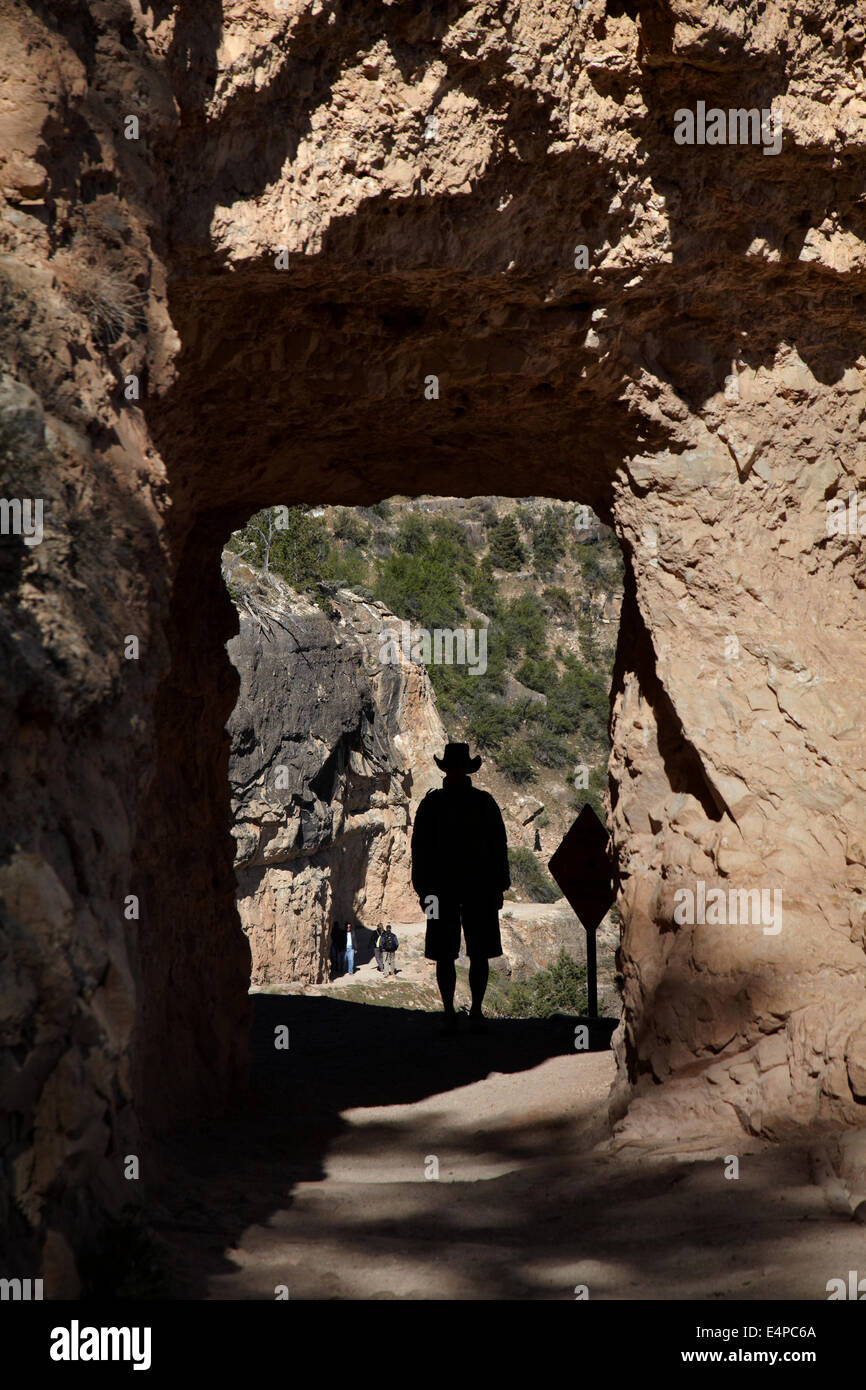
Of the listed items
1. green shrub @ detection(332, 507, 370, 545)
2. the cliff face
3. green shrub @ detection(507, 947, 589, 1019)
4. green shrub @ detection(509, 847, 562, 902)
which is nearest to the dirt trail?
the cliff face

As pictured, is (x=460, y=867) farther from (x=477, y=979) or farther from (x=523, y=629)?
(x=523, y=629)

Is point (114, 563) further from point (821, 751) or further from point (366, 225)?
point (821, 751)

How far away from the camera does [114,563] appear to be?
340cm

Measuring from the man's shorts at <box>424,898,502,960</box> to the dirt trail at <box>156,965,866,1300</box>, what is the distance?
884 mm

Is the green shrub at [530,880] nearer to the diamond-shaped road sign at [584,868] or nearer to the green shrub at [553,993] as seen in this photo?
the green shrub at [553,993]

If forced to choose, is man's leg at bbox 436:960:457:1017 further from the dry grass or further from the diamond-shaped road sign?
the dry grass

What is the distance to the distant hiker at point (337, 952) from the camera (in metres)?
18.7

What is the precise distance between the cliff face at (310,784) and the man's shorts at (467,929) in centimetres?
762

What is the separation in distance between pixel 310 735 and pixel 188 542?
11860 mm

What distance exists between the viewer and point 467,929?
306 inches

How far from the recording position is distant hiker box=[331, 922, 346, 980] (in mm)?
18688

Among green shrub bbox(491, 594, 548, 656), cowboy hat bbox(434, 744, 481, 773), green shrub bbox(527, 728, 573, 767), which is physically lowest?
Answer: cowboy hat bbox(434, 744, 481, 773)

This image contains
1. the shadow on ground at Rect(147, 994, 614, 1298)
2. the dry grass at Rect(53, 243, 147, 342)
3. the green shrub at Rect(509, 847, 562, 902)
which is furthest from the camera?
the green shrub at Rect(509, 847, 562, 902)

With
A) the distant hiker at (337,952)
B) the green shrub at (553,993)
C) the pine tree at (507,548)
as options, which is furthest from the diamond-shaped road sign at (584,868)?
the pine tree at (507,548)
